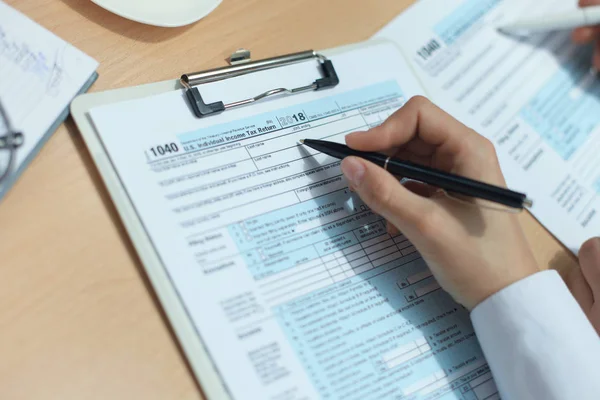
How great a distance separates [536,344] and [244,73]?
0.39m

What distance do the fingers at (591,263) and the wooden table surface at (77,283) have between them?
466mm

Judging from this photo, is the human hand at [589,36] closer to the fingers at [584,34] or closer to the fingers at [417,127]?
the fingers at [584,34]

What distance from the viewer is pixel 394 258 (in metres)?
0.56

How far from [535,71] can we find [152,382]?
0.66 meters

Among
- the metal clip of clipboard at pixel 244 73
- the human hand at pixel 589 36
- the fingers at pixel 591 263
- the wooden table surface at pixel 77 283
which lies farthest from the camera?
the human hand at pixel 589 36

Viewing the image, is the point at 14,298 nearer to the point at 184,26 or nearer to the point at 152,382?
the point at 152,382

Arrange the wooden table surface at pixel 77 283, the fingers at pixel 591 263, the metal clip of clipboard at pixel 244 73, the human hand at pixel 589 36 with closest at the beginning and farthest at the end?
the wooden table surface at pixel 77 283 → the metal clip of clipboard at pixel 244 73 → the fingers at pixel 591 263 → the human hand at pixel 589 36

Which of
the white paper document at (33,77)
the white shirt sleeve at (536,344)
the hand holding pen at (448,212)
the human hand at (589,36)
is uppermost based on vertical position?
the white paper document at (33,77)

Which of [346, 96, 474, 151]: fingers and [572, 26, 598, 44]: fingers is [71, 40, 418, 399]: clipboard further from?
[572, 26, 598, 44]: fingers

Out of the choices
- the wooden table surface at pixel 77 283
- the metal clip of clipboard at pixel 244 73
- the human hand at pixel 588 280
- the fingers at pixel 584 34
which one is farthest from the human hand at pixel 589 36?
the wooden table surface at pixel 77 283

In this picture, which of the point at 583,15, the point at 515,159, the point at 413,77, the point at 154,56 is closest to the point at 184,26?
the point at 154,56

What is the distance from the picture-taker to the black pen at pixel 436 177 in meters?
0.48

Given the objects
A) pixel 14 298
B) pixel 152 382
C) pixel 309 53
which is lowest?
pixel 152 382

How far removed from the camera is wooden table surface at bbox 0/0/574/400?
43 cm
